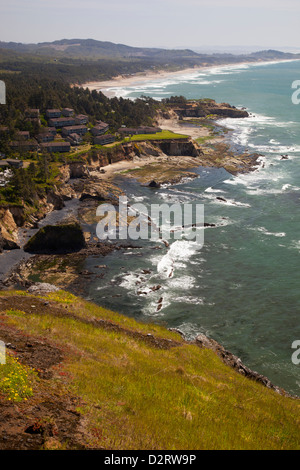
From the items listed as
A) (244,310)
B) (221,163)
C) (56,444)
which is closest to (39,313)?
(56,444)

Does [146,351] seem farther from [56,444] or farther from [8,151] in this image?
[8,151]

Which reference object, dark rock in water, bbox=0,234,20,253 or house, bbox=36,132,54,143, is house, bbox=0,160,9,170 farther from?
dark rock in water, bbox=0,234,20,253

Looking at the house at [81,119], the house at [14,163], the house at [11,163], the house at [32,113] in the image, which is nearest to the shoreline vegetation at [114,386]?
the house at [11,163]

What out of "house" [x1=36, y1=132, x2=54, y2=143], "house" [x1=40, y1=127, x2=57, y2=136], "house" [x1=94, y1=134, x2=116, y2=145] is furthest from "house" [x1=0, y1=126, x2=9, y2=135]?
"house" [x1=94, y1=134, x2=116, y2=145]

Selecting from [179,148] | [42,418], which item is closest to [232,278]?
[42,418]

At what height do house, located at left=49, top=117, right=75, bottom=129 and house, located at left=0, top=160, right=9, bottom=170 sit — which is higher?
house, located at left=49, top=117, right=75, bottom=129

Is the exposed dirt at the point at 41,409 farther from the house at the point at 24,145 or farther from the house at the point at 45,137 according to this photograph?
the house at the point at 45,137
